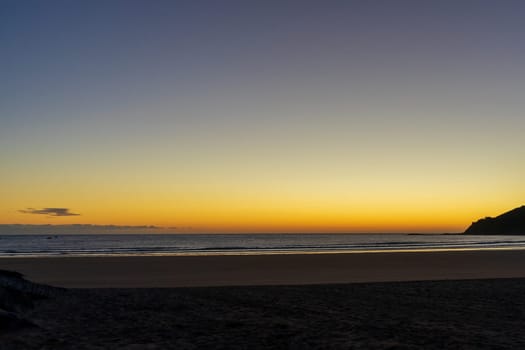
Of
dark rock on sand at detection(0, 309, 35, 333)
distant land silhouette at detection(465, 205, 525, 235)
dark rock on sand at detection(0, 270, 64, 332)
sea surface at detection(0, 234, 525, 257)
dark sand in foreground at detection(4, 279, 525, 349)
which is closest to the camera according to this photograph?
dark sand in foreground at detection(4, 279, 525, 349)

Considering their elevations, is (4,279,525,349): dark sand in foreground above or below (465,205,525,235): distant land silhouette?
below

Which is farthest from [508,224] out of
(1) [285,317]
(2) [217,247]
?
(1) [285,317]

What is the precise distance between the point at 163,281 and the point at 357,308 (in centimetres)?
1172

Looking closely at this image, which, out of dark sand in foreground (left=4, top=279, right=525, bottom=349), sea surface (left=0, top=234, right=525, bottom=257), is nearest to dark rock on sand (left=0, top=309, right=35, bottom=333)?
dark sand in foreground (left=4, top=279, right=525, bottom=349)

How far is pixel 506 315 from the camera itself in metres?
12.3

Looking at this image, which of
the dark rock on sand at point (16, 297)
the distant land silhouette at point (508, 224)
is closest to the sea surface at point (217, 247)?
the dark rock on sand at point (16, 297)

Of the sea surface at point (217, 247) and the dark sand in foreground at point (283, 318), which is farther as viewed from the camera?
the sea surface at point (217, 247)

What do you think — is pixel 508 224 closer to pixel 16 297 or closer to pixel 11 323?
pixel 16 297

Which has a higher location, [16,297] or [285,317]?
[16,297]

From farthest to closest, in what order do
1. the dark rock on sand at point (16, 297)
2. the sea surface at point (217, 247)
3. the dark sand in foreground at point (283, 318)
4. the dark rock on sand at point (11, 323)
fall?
the sea surface at point (217, 247) → the dark rock on sand at point (16, 297) → the dark rock on sand at point (11, 323) → the dark sand in foreground at point (283, 318)

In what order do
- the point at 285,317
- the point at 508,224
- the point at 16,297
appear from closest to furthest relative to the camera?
the point at 285,317 < the point at 16,297 < the point at 508,224

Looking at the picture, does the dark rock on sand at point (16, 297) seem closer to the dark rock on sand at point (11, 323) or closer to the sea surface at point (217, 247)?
the dark rock on sand at point (11, 323)

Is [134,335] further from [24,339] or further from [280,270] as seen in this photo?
[280,270]

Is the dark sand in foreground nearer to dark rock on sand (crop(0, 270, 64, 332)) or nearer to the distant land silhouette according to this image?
dark rock on sand (crop(0, 270, 64, 332))
